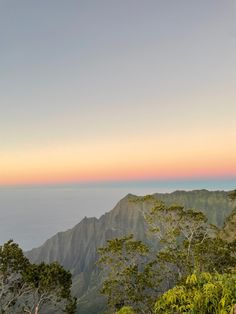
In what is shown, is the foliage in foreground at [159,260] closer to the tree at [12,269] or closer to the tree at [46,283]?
the tree at [46,283]

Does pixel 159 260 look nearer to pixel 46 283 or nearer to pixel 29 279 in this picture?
pixel 46 283

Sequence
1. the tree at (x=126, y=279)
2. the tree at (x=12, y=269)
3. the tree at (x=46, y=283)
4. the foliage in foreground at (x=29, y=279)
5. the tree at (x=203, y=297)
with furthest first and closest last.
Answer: the tree at (x=126, y=279) → the tree at (x=46, y=283) → the foliage in foreground at (x=29, y=279) → the tree at (x=12, y=269) → the tree at (x=203, y=297)

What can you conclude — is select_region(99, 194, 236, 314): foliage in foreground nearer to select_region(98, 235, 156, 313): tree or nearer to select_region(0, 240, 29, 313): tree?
select_region(98, 235, 156, 313): tree

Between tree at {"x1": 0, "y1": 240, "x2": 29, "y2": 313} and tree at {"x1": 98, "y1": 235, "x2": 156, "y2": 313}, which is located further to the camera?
tree at {"x1": 98, "y1": 235, "x2": 156, "y2": 313}

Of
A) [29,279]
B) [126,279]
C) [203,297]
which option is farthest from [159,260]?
[203,297]

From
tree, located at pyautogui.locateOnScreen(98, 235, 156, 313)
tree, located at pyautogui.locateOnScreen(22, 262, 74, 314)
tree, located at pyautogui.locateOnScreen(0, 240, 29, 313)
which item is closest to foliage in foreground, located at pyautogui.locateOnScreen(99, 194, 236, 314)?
tree, located at pyautogui.locateOnScreen(98, 235, 156, 313)

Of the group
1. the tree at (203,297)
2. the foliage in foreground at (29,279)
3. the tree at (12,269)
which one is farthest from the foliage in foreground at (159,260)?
the tree at (203,297)

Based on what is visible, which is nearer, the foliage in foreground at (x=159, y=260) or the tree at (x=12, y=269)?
the tree at (x=12, y=269)

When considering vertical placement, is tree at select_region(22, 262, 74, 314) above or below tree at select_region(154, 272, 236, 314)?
below

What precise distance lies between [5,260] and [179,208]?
19582 millimetres

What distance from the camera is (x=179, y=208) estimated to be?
4269 centimetres

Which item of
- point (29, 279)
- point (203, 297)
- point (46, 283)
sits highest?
point (203, 297)

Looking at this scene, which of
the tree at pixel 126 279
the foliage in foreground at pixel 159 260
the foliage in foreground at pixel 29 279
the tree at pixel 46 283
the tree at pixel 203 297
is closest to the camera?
the tree at pixel 203 297

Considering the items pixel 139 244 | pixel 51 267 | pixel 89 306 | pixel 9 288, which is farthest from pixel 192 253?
pixel 89 306
